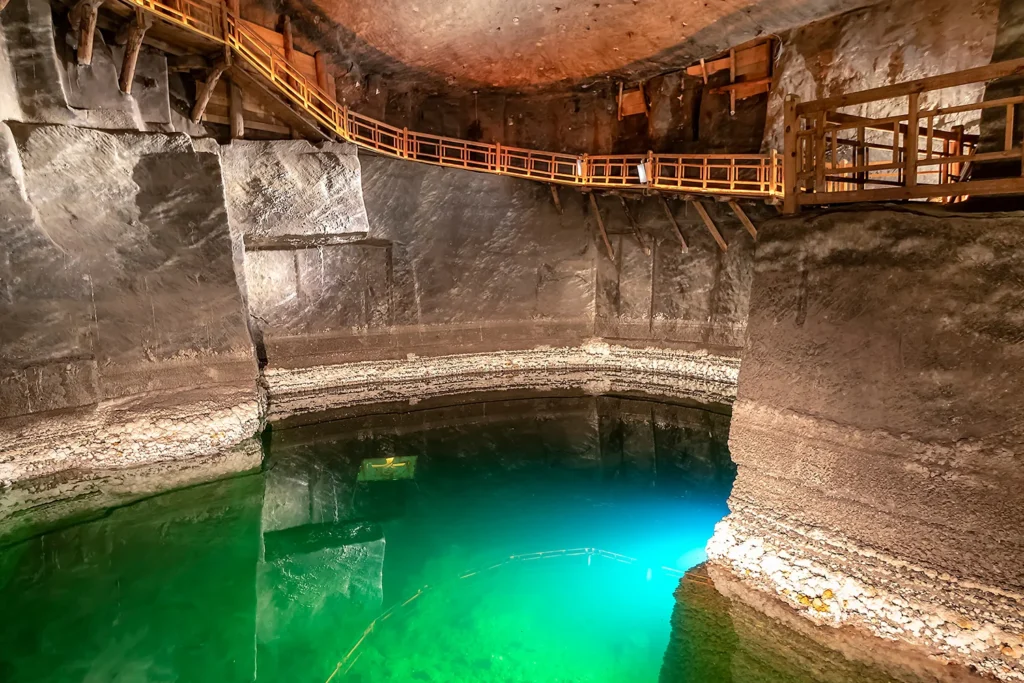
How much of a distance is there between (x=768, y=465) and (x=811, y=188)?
2767 millimetres

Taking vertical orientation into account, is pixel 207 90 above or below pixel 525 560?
above

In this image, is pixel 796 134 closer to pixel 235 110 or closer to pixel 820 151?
pixel 820 151

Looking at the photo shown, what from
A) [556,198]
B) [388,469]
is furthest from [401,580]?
[556,198]

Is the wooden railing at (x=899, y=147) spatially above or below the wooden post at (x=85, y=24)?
below

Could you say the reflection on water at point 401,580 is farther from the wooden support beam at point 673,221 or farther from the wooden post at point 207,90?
the wooden post at point 207,90

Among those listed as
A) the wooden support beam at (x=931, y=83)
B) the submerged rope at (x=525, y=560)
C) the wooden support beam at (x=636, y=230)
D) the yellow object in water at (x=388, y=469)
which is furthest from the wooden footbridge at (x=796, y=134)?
A: the yellow object in water at (x=388, y=469)

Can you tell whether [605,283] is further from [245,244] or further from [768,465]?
[768,465]

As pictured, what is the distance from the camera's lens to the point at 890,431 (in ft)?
15.8

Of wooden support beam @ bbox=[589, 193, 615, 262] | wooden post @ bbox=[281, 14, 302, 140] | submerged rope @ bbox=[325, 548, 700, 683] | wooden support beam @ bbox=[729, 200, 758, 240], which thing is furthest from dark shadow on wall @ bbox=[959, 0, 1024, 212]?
wooden post @ bbox=[281, 14, 302, 140]

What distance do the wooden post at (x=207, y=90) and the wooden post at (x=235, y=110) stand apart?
434 millimetres

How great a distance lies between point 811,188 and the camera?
6.09 m

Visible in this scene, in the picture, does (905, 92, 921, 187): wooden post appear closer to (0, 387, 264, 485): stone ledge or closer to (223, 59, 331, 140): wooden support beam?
(0, 387, 264, 485): stone ledge

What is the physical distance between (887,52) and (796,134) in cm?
787

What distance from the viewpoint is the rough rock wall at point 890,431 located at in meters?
4.31
